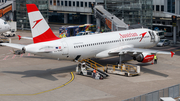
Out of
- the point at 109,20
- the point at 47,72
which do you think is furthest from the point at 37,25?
the point at 109,20

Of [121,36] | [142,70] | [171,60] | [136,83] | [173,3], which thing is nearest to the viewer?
[136,83]

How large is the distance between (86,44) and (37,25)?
8.39m

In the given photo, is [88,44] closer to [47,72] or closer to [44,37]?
[44,37]

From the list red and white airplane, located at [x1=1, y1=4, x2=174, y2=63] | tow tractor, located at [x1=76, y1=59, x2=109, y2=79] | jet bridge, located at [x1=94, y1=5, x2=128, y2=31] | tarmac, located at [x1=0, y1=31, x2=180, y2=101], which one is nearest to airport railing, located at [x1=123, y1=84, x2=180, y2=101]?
tarmac, located at [x1=0, y1=31, x2=180, y2=101]

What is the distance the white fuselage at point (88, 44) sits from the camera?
37594mm

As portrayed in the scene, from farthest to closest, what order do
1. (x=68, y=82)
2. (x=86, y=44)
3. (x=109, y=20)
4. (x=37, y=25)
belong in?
1. (x=109, y=20)
2. (x=86, y=44)
3. (x=37, y=25)
4. (x=68, y=82)

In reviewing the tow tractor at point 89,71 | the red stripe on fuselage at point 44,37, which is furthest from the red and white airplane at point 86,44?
the tow tractor at point 89,71

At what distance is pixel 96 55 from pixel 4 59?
19.5m

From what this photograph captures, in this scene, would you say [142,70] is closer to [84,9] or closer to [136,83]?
[136,83]

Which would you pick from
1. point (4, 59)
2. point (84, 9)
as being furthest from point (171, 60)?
point (84, 9)

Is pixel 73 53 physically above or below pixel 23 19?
below

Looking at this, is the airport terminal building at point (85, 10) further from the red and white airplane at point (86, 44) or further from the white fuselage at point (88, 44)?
the red and white airplane at point (86, 44)

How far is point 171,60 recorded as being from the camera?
166 feet

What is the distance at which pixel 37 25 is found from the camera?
37812 millimetres
